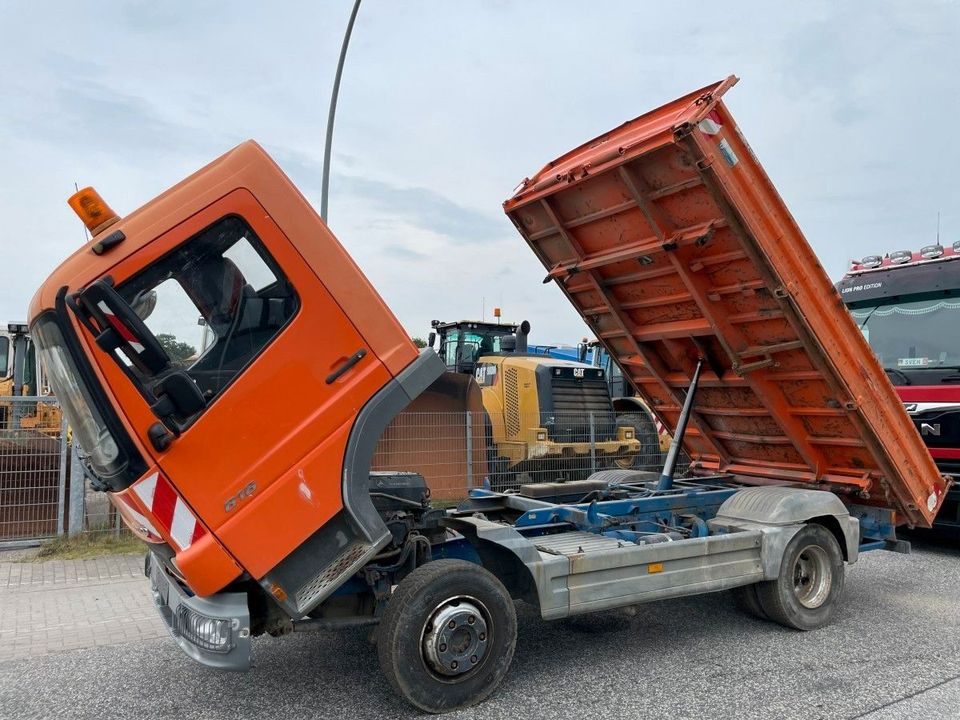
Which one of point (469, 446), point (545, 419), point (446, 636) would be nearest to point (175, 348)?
point (446, 636)

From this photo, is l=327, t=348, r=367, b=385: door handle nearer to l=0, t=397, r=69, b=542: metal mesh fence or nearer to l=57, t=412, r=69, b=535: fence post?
l=0, t=397, r=69, b=542: metal mesh fence

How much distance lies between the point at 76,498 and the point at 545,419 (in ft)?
20.0

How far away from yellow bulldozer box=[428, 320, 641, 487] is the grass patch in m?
4.36

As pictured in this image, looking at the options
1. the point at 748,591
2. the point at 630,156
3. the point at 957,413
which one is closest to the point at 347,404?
the point at 630,156

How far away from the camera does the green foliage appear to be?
141 inches

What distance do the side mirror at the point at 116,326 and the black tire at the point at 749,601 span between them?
4341mm

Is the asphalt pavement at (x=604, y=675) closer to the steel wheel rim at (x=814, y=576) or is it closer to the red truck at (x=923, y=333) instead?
the steel wheel rim at (x=814, y=576)

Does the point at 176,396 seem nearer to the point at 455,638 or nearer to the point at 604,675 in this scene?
the point at 455,638

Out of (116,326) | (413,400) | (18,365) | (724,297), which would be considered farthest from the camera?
Result: (18,365)

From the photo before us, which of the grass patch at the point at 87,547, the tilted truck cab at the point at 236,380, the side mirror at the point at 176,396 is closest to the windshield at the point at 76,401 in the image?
the tilted truck cab at the point at 236,380

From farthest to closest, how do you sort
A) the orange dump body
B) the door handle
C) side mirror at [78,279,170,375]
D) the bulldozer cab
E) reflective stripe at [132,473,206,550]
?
the bulldozer cab → the orange dump body → the door handle → reflective stripe at [132,473,206,550] → side mirror at [78,279,170,375]

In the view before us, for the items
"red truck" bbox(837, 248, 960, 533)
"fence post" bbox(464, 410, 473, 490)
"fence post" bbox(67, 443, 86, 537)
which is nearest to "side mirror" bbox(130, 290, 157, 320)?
"fence post" bbox(67, 443, 86, 537)

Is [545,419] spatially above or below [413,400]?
below

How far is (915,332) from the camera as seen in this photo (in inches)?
316
